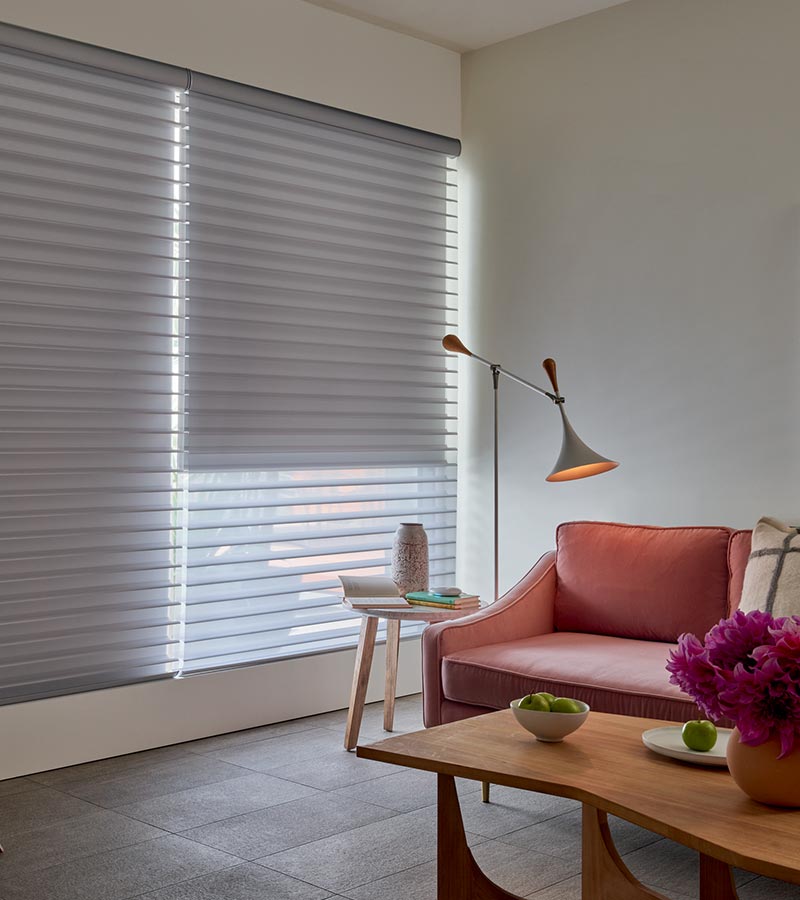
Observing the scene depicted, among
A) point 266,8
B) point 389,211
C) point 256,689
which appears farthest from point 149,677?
point 266,8

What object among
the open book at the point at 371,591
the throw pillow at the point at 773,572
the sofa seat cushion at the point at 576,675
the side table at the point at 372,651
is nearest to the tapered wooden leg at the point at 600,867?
the sofa seat cushion at the point at 576,675

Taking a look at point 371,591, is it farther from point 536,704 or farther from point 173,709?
point 536,704

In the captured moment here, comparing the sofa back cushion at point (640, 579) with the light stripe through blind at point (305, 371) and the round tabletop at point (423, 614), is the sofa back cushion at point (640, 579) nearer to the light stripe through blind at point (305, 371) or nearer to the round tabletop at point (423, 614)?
the round tabletop at point (423, 614)

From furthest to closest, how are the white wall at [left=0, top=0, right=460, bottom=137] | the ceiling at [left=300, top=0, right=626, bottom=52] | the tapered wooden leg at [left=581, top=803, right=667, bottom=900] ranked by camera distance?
the ceiling at [left=300, top=0, right=626, bottom=52]
the white wall at [left=0, top=0, right=460, bottom=137]
the tapered wooden leg at [left=581, top=803, right=667, bottom=900]

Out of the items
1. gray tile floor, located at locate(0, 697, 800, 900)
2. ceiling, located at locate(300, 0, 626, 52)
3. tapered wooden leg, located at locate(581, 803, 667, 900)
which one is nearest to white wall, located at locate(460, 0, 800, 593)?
ceiling, located at locate(300, 0, 626, 52)

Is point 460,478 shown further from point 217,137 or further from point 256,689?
point 217,137

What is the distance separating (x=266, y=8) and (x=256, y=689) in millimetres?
2584

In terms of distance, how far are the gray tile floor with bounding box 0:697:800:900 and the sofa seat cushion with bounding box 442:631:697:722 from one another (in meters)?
0.36

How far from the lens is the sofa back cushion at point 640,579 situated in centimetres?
351

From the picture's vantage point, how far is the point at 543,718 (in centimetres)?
225

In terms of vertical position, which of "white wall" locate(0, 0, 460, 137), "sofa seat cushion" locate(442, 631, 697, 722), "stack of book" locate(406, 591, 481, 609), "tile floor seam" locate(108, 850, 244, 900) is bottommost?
"tile floor seam" locate(108, 850, 244, 900)

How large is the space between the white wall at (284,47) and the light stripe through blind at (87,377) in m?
0.14

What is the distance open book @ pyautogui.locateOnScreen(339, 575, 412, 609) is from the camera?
12.5 feet

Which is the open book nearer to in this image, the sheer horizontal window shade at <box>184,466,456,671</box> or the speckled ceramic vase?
the speckled ceramic vase
